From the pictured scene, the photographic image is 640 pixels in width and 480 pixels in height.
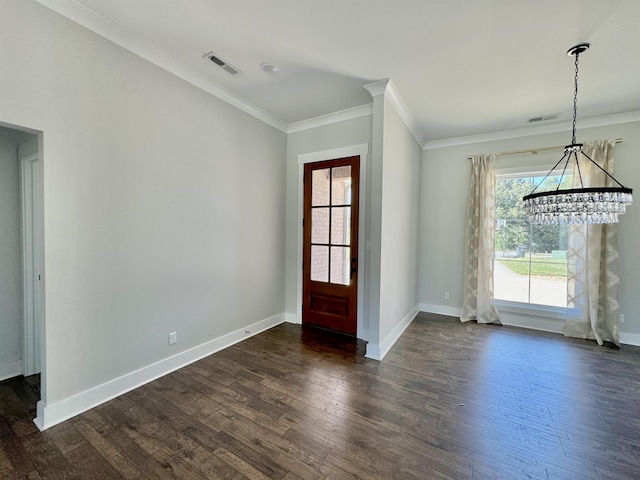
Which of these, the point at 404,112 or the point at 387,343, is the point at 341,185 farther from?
the point at 387,343

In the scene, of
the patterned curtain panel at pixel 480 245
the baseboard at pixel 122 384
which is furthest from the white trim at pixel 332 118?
the baseboard at pixel 122 384

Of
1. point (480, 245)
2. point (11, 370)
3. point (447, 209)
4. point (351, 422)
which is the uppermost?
point (447, 209)

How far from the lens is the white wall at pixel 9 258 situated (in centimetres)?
242

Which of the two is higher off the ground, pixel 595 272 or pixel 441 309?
pixel 595 272

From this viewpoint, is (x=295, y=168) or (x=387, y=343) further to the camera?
(x=295, y=168)

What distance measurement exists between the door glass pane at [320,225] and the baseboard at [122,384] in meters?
1.59

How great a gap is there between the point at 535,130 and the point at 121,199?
5.33 metres

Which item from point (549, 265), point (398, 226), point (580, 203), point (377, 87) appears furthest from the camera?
point (549, 265)

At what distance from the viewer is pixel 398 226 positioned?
3.67m

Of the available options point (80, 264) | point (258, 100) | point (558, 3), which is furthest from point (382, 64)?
point (80, 264)

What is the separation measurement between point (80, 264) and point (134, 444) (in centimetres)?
134

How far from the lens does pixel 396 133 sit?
3387 mm

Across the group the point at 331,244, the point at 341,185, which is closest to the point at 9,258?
the point at 331,244

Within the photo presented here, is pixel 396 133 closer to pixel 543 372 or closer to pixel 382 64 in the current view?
pixel 382 64
